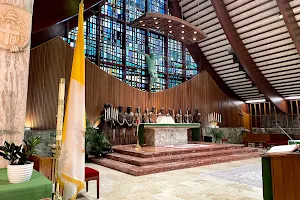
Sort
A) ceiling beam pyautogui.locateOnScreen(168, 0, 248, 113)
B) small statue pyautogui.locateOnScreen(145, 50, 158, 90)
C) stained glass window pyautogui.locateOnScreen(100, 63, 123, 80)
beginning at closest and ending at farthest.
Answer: stained glass window pyautogui.locateOnScreen(100, 63, 123, 80) → small statue pyautogui.locateOnScreen(145, 50, 158, 90) → ceiling beam pyautogui.locateOnScreen(168, 0, 248, 113)

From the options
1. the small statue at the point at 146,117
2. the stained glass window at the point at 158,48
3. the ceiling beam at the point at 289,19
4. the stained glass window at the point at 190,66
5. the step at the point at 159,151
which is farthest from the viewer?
the stained glass window at the point at 190,66

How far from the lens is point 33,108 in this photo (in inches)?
267

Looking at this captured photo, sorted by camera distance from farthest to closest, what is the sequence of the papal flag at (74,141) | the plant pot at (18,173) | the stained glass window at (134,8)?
the stained glass window at (134,8) → the papal flag at (74,141) → the plant pot at (18,173)

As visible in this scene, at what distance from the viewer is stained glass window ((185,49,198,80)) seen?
12507 millimetres

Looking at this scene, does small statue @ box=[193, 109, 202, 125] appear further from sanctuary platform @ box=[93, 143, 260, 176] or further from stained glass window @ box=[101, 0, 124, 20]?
stained glass window @ box=[101, 0, 124, 20]

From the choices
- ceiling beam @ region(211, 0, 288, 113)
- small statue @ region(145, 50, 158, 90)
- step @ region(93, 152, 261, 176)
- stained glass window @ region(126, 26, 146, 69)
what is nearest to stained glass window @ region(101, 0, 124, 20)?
stained glass window @ region(126, 26, 146, 69)

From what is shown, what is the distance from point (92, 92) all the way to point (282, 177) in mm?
6646

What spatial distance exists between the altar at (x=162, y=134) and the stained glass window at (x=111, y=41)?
3770mm

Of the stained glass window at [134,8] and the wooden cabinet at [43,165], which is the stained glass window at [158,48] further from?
the wooden cabinet at [43,165]

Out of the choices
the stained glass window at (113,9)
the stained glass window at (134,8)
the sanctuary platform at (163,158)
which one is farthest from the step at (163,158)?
the stained glass window at (134,8)

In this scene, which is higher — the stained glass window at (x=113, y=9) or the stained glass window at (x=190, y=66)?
the stained glass window at (x=113, y=9)

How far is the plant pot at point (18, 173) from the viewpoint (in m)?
1.50

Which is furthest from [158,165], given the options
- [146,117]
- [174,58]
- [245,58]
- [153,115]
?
[174,58]

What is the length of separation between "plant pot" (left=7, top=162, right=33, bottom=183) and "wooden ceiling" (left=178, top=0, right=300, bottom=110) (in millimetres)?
8057
